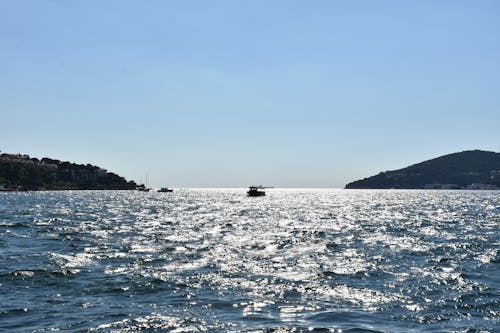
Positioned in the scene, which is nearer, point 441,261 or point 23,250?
point 441,261

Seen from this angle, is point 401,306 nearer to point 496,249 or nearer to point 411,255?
point 411,255

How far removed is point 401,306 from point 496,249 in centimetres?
2602

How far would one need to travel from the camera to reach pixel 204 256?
3600cm

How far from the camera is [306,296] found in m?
23.1

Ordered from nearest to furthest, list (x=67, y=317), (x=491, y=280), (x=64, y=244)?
(x=67, y=317) < (x=491, y=280) < (x=64, y=244)

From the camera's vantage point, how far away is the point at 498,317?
19.8 meters

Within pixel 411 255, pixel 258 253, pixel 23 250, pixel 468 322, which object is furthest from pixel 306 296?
pixel 23 250

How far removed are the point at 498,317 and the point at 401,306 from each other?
3.80m

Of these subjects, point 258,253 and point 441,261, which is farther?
point 258,253

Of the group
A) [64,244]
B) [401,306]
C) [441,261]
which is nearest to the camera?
[401,306]

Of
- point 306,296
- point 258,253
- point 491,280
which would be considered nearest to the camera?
point 306,296

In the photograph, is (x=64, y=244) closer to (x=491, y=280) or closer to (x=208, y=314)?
(x=208, y=314)

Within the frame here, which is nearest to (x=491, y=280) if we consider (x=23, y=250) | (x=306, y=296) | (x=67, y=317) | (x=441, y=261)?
(x=441, y=261)

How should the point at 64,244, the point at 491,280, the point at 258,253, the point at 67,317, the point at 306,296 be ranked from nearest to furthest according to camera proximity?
1. the point at 67,317
2. the point at 306,296
3. the point at 491,280
4. the point at 258,253
5. the point at 64,244
